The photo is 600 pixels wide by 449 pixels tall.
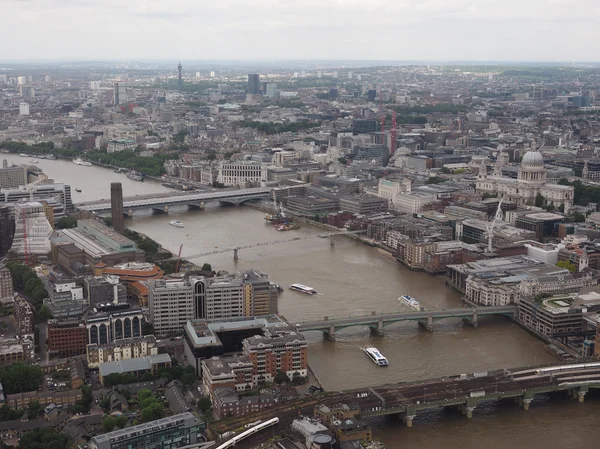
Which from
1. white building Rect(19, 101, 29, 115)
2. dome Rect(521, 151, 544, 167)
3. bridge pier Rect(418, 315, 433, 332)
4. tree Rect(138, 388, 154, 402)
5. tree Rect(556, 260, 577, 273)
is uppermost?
dome Rect(521, 151, 544, 167)

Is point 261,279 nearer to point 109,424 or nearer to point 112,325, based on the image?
point 112,325

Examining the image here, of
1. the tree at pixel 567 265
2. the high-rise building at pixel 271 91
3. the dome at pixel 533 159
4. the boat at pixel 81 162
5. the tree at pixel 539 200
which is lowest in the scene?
the boat at pixel 81 162

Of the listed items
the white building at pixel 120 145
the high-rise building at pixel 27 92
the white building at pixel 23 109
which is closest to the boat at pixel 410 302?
the white building at pixel 120 145

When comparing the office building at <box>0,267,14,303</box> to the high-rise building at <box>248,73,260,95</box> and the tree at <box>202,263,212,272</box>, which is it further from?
the high-rise building at <box>248,73,260,95</box>

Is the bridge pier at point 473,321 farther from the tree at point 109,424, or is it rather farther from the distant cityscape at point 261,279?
the tree at point 109,424

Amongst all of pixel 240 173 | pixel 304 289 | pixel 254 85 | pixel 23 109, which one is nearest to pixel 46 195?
pixel 240 173

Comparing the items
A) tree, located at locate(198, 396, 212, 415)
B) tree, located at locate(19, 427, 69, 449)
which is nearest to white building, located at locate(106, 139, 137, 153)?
tree, located at locate(198, 396, 212, 415)
